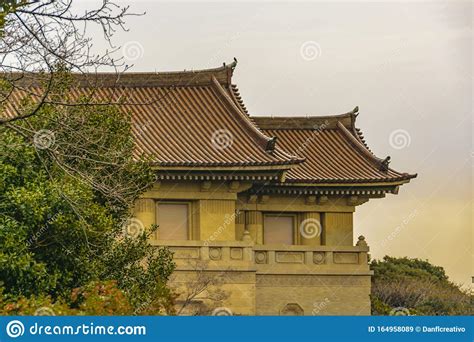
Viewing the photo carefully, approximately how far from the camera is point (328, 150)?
43.7 meters

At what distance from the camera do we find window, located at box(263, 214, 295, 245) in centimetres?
4203

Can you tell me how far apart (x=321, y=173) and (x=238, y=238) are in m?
3.06

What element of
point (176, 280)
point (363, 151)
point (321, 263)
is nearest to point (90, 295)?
point (176, 280)

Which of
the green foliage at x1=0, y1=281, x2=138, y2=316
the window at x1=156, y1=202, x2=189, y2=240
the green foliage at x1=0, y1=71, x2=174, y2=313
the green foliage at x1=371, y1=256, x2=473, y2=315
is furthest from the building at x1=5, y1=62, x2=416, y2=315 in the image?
the green foliage at x1=0, y1=281, x2=138, y2=316

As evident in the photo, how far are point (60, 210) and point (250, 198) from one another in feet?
63.9

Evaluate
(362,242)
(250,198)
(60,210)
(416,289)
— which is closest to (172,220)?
(250,198)

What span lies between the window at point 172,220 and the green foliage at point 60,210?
14329mm

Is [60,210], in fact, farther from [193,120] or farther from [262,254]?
[193,120]

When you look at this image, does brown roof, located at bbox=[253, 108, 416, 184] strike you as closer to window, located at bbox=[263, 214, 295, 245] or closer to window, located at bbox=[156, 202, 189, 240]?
window, located at bbox=[263, 214, 295, 245]

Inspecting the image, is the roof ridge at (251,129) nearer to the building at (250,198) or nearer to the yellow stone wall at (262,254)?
the building at (250,198)

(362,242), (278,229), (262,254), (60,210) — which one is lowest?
(60,210)

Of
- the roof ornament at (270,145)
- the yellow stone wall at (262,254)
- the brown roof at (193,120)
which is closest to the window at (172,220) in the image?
the yellow stone wall at (262,254)

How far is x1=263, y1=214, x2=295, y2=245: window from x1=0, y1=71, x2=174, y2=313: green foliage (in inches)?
709

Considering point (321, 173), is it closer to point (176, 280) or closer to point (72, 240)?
point (176, 280)
